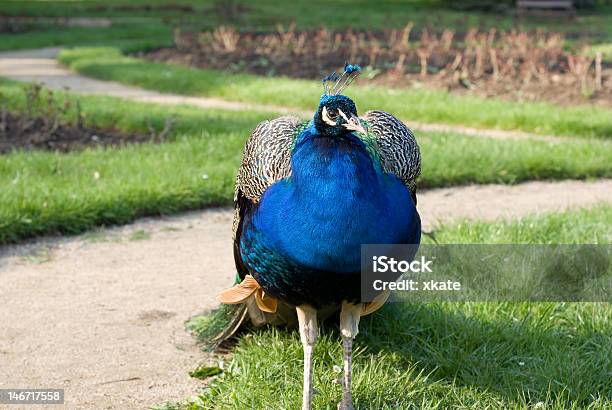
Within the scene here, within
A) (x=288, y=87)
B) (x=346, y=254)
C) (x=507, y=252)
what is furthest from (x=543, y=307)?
(x=288, y=87)

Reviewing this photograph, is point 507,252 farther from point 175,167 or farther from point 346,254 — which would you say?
point 175,167

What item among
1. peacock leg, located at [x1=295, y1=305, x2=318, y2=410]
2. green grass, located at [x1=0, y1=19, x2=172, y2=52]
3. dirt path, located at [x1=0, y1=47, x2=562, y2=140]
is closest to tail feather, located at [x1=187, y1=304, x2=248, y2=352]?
peacock leg, located at [x1=295, y1=305, x2=318, y2=410]

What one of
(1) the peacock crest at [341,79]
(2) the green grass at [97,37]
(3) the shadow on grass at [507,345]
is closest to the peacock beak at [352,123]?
(1) the peacock crest at [341,79]

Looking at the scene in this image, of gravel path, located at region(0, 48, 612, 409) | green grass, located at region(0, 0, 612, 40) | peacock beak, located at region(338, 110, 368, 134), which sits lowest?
green grass, located at region(0, 0, 612, 40)

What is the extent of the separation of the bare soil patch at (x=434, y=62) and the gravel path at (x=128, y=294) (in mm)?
3746

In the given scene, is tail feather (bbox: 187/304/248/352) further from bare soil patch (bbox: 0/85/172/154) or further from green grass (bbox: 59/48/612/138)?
green grass (bbox: 59/48/612/138)

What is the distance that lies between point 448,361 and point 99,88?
8.44 m

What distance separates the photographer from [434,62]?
11.9 meters

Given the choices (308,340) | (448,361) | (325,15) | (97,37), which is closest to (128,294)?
(308,340)

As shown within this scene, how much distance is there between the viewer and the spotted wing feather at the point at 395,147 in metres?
3.13

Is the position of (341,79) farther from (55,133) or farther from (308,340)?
(55,133)

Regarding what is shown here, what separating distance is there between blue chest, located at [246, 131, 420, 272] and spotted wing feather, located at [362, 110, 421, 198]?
0.98 feet

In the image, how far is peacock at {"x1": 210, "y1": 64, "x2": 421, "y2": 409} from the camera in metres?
2.68

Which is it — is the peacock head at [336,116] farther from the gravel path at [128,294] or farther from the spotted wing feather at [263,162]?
the gravel path at [128,294]
